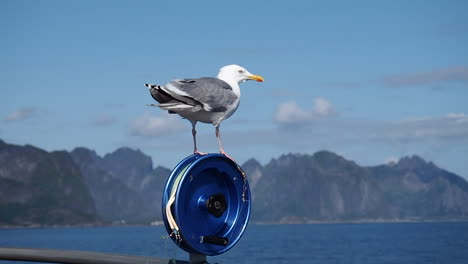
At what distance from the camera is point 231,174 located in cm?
528

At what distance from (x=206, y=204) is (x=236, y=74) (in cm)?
156

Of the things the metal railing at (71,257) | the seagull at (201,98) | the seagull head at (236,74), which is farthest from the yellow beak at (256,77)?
the metal railing at (71,257)

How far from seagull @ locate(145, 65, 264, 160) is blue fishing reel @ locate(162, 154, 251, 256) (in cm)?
21

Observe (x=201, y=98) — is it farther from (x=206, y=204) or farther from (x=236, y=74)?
(x=206, y=204)

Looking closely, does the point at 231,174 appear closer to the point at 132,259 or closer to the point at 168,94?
the point at 168,94

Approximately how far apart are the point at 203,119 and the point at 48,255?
1775mm

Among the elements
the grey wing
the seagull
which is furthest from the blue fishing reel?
the grey wing

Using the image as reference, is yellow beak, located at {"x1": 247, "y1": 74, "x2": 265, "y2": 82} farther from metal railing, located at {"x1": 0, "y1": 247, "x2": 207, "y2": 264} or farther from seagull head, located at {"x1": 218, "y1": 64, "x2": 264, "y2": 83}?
metal railing, located at {"x1": 0, "y1": 247, "x2": 207, "y2": 264}

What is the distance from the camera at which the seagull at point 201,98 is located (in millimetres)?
5289

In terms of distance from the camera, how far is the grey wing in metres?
5.32

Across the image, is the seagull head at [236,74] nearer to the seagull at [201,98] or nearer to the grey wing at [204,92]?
the seagull at [201,98]

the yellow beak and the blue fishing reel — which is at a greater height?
the yellow beak

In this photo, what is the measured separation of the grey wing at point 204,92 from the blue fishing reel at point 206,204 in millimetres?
526

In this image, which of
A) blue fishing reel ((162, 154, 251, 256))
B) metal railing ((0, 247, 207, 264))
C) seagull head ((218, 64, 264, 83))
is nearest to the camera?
metal railing ((0, 247, 207, 264))
